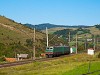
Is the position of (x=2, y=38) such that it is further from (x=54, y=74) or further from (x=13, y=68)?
(x=54, y=74)

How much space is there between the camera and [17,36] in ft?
413

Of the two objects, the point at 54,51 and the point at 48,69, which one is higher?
the point at 54,51

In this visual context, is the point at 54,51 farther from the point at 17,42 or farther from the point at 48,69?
the point at 17,42

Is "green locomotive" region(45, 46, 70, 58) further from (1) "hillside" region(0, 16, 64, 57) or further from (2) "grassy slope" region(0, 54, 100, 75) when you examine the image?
(2) "grassy slope" region(0, 54, 100, 75)

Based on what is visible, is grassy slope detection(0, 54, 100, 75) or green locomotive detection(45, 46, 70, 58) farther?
green locomotive detection(45, 46, 70, 58)

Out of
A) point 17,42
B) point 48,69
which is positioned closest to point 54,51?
point 48,69

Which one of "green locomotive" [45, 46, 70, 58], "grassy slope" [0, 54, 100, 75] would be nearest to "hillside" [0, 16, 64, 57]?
"green locomotive" [45, 46, 70, 58]

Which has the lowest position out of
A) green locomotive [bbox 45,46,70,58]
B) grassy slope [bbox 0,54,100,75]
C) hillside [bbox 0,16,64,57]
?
grassy slope [bbox 0,54,100,75]

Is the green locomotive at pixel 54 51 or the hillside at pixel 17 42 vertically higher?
the hillside at pixel 17 42

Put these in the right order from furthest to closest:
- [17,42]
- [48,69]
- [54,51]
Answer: [17,42]
[54,51]
[48,69]

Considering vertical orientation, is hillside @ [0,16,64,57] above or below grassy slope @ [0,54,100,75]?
above

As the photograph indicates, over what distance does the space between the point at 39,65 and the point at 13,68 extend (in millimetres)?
7221

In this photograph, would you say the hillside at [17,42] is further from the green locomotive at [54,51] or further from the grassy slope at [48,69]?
the grassy slope at [48,69]

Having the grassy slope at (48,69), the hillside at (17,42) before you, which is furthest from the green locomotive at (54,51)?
the grassy slope at (48,69)
